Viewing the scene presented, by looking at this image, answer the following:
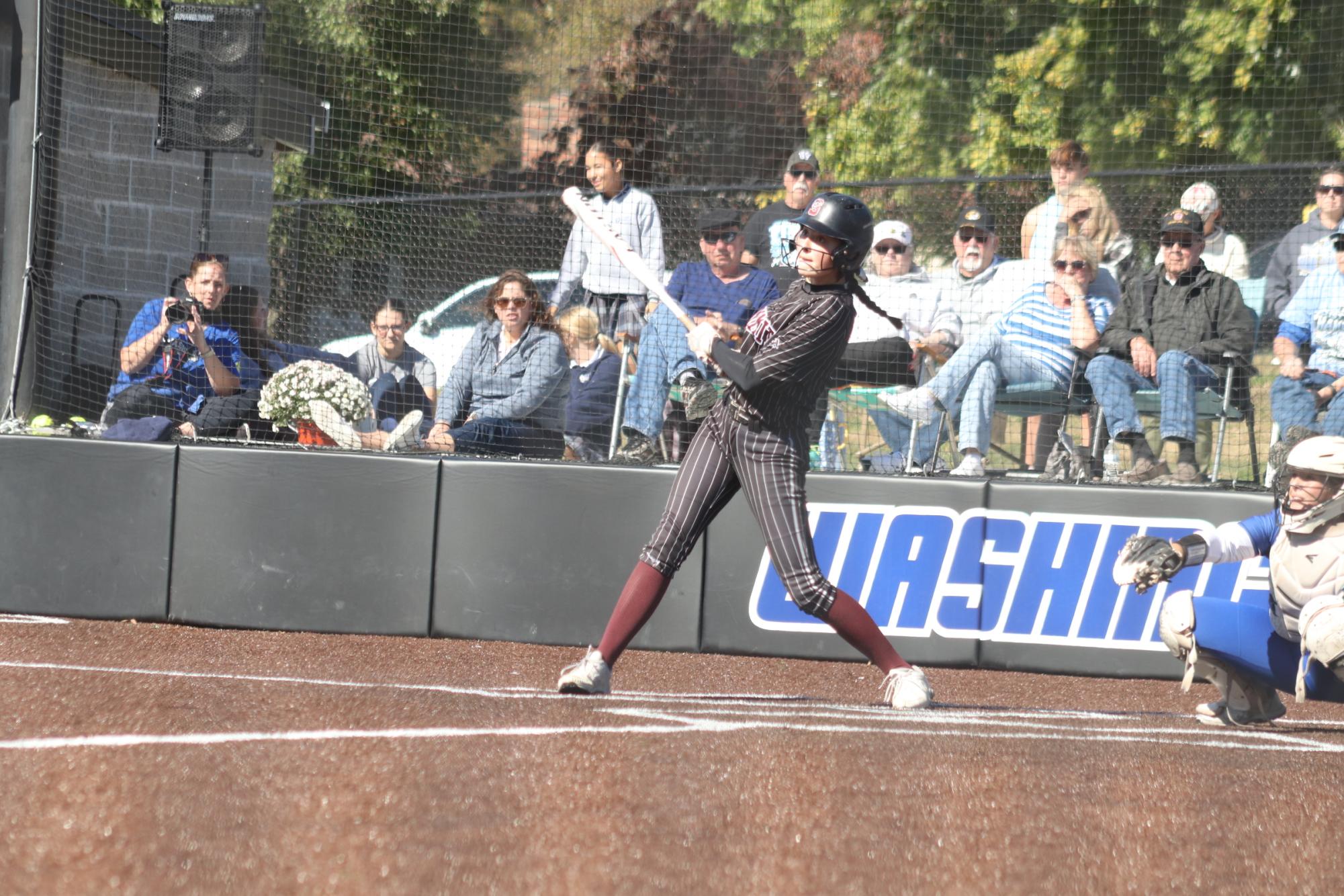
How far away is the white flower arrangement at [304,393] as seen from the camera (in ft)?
26.7

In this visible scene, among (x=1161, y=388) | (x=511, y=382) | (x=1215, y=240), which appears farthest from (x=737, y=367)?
(x=1215, y=240)

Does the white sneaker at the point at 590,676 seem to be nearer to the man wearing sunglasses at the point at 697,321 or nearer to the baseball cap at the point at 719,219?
the man wearing sunglasses at the point at 697,321

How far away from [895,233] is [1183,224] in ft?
5.00

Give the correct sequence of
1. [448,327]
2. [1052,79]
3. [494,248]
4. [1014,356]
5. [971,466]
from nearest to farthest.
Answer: [971,466] → [1014,356] → [448,327] → [494,248] → [1052,79]

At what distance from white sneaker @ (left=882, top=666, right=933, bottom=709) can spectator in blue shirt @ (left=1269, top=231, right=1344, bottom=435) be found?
3.06 meters

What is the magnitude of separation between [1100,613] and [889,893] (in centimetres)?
466

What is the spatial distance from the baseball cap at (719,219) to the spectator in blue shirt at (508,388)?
3.38 ft

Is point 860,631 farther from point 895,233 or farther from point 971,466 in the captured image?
point 895,233

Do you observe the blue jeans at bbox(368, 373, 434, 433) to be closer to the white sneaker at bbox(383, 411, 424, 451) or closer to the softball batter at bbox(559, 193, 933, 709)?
the white sneaker at bbox(383, 411, 424, 451)

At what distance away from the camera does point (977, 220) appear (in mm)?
8758

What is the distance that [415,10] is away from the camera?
10414 mm

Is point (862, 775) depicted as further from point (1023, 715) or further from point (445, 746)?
point (1023, 715)

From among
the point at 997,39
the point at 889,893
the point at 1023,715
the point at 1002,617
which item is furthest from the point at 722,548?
the point at 997,39

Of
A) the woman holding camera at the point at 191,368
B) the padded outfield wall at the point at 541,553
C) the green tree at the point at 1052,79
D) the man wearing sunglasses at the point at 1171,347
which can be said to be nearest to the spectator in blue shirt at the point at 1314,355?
the man wearing sunglasses at the point at 1171,347
